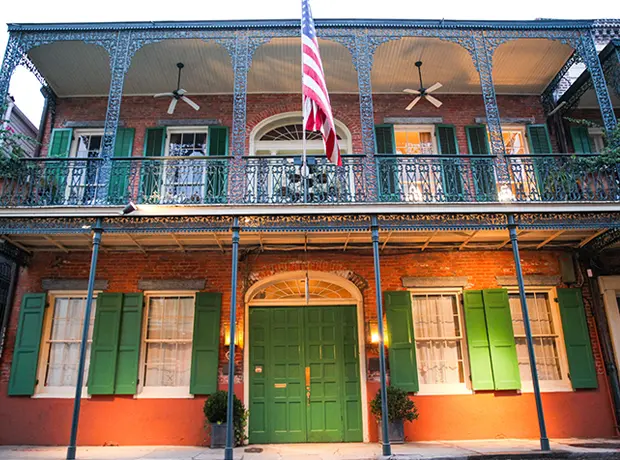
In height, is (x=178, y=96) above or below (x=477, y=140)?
above

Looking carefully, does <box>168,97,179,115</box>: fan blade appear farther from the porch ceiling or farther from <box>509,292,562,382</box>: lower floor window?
<box>509,292,562,382</box>: lower floor window

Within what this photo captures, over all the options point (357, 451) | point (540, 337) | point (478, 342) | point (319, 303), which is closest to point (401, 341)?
point (478, 342)

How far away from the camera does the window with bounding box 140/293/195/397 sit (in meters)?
8.27

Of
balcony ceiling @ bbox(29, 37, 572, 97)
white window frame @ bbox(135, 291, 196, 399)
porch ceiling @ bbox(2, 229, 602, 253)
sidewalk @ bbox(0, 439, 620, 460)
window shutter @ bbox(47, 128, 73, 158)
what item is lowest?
sidewalk @ bbox(0, 439, 620, 460)

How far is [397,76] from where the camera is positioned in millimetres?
9648

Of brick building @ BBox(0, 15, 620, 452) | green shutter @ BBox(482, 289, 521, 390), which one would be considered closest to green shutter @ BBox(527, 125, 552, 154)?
brick building @ BBox(0, 15, 620, 452)

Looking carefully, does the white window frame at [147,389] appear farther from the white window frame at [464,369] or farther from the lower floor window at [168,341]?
the white window frame at [464,369]

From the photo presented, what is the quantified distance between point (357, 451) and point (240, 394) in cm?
225

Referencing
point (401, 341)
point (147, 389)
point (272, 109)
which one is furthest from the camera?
point (272, 109)

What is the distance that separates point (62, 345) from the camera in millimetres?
8484

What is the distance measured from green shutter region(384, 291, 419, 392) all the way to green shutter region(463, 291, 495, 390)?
3.37 feet

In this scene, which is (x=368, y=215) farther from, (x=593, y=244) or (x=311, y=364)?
(x=593, y=244)

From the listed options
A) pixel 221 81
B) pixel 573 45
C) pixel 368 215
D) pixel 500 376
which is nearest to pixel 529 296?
pixel 500 376

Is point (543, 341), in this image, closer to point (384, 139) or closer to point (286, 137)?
point (384, 139)
